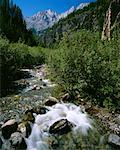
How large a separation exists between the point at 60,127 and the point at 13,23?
235ft

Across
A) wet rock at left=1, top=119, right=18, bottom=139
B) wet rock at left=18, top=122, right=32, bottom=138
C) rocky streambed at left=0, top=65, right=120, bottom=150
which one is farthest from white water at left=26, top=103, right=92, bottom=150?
wet rock at left=1, top=119, right=18, bottom=139

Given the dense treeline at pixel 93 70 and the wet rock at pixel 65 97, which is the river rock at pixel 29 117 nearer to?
the wet rock at pixel 65 97

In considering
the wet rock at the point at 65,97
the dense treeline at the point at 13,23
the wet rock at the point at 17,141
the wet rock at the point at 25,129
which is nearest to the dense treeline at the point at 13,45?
the dense treeline at the point at 13,23

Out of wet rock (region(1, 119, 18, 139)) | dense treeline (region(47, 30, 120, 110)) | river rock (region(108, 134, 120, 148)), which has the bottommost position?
river rock (region(108, 134, 120, 148))

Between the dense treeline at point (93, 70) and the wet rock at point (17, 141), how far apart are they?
506 centimetres

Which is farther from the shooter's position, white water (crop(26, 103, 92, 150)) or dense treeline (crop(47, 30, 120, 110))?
dense treeline (crop(47, 30, 120, 110))

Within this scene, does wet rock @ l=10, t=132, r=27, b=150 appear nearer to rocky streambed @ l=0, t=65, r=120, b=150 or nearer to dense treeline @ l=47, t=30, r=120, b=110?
rocky streambed @ l=0, t=65, r=120, b=150

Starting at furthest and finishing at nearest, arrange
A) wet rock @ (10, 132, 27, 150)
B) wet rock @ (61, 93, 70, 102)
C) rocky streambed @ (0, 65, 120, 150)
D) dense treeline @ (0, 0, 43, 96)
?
dense treeline @ (0, 0, 43, 96)
wet rock @ (61, 93, 70, 102)
rocky streambed @ (0, 65, 120, 150)
wet rock @ (10, 132, 27, 150)

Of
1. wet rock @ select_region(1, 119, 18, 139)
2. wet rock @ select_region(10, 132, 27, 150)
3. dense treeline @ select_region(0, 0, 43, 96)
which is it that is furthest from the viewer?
dense treeline @ select_region(0, 0, 43, 96)

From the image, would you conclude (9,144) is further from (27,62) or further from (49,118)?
(27,62)

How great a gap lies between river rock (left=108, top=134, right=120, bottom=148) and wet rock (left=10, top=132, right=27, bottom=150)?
10.6 ft

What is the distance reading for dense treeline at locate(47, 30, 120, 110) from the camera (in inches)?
610

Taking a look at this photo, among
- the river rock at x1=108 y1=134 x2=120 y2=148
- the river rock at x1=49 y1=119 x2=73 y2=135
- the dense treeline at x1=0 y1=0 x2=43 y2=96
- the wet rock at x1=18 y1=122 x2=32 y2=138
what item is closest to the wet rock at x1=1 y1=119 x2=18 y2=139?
the wet rock at x1=18 y1=122 x2=32 y2=138

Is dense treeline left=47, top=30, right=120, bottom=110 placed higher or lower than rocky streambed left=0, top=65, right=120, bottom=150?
higher
